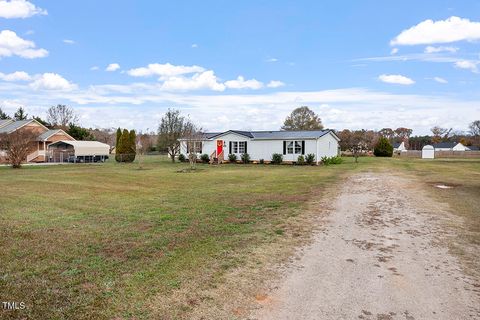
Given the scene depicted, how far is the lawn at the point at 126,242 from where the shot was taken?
399 centimetres

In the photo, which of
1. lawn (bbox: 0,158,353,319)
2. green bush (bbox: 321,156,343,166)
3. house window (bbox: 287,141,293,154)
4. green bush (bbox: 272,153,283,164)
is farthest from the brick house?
lawn (bbox: 0,158,353,319)

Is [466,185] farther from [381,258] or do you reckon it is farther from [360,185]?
[381,258]

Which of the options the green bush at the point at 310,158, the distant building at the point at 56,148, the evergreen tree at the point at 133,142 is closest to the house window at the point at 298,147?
the green bush at the point at 310,158

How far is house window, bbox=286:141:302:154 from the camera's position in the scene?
3123cm

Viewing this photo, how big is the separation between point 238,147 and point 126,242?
2759 cm

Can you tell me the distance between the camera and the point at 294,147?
1238 inches

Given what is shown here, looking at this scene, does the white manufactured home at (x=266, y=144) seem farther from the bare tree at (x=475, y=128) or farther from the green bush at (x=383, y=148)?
the bare tree at (x=475, y=128)

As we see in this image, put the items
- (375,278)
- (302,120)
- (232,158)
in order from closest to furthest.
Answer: (375,278), (232,158), (302,120)

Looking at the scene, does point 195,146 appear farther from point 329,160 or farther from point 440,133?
point 440,133

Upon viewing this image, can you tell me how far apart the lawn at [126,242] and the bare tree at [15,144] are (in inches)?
612

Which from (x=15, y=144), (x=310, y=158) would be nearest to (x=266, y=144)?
(x=310, y=158)

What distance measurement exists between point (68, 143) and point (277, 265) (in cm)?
3566

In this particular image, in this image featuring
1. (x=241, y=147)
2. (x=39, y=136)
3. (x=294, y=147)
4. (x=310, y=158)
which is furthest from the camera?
Result: (x=39, y=136)

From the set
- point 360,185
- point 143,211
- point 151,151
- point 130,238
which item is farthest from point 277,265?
point 151,151
